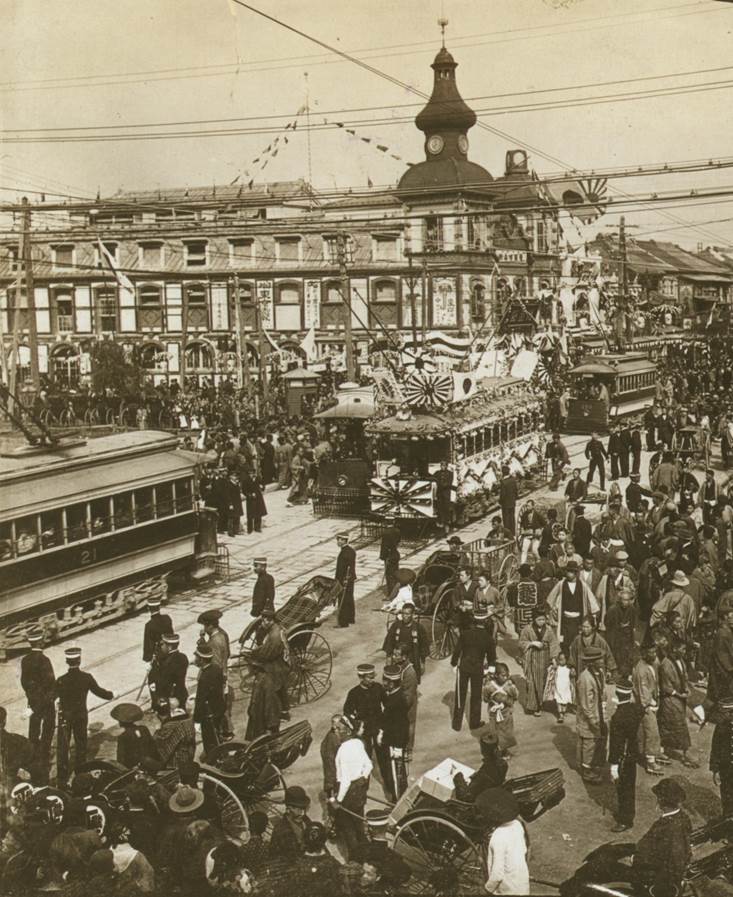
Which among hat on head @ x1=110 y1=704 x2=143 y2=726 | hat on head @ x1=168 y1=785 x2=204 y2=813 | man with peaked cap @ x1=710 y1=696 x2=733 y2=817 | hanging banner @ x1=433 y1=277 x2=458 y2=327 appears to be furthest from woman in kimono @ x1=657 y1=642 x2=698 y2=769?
hanging banner @ x1=433 y1=277 x2=458 y2=327

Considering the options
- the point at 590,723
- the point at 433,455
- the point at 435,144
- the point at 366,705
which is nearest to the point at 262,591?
the point at 366,705

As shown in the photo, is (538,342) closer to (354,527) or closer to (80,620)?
(354,527)

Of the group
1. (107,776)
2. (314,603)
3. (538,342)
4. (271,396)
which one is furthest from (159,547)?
(271,396)

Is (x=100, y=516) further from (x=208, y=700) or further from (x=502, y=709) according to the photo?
(x=502, y=709)

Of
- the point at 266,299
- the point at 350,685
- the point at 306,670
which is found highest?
the point at 266,299

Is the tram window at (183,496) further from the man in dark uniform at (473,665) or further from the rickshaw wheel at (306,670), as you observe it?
the man in dark uniform at (473,665)

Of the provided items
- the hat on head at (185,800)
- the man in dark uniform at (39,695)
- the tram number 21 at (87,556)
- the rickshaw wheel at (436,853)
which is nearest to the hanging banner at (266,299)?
the tram number 21 at (87,556)
